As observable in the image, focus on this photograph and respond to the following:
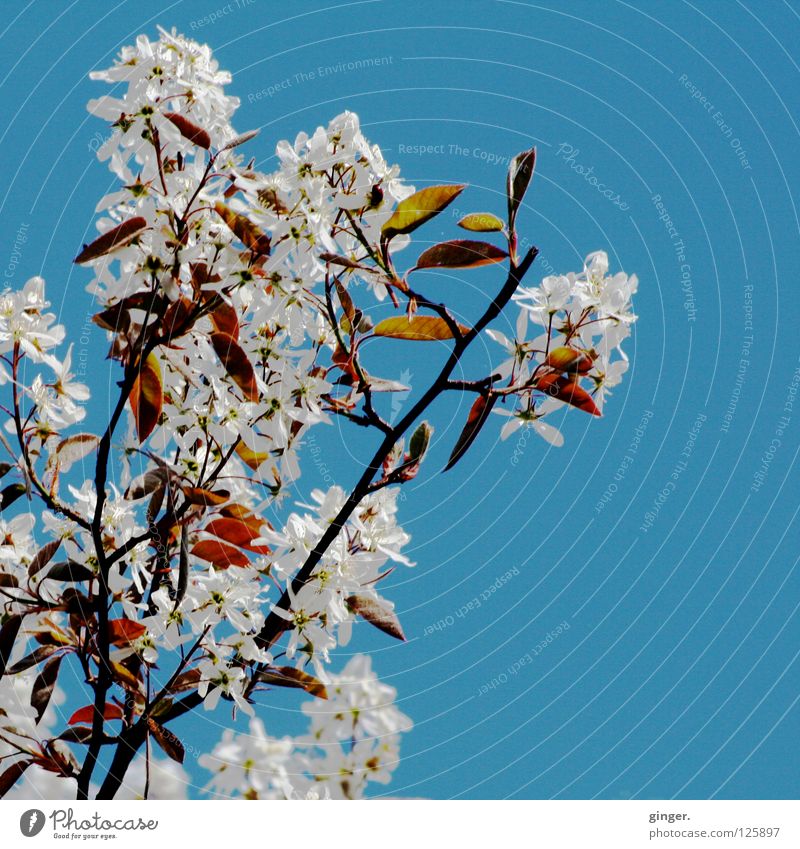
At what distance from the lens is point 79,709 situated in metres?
2.18

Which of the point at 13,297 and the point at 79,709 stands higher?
the point at 13,297

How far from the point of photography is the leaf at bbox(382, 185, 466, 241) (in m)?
1.98

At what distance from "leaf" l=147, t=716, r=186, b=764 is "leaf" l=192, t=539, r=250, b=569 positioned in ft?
1.06

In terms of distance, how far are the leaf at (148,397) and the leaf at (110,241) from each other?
0.22 metres

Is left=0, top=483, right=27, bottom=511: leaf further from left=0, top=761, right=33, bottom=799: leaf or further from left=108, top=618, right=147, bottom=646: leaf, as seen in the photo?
left=0, top=761, right=33, bottom=799: leaf

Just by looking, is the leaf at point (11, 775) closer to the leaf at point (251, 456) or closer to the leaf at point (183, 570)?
the leaf at point (183, 570)

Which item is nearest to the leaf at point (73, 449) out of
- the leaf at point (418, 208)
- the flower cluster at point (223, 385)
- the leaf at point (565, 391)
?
the flower cluster at point (223, 385)

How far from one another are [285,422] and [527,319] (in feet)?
1.73

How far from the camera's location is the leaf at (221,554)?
6.90ft

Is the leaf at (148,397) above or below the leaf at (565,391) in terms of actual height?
above

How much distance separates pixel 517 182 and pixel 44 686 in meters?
1.37

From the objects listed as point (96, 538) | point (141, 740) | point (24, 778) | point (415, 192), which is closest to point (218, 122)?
point (415, 192)

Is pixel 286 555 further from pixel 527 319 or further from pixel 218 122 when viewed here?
pixel 218 122
